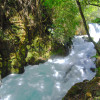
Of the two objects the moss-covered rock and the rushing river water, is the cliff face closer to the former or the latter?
the moss-covered rock

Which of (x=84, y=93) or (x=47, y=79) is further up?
(x=84, y=93)

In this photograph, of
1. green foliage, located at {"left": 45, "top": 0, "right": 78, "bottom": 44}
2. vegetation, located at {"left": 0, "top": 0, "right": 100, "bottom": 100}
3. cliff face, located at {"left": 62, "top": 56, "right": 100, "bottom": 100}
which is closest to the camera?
cliff face, located at {"left": 62, "top": 56, "right": 100, "bottom": 100}

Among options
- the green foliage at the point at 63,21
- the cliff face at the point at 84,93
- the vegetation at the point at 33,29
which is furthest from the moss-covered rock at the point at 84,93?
the green foliage at the point at 63,21

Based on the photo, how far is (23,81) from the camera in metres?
4.46

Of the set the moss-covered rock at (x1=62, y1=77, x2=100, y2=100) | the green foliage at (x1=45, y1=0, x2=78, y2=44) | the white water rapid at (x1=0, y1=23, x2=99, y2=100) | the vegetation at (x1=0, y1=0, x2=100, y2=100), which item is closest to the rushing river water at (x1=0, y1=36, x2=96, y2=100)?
the white water rapid at (x1=0, y1=23, x2=99, y2=100)

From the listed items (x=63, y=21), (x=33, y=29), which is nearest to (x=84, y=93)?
(x=63, y=21)

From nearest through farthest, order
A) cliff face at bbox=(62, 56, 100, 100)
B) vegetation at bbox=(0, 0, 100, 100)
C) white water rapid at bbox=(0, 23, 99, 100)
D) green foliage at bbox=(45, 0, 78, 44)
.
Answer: cliff face at bbox=(62, 56, 100, 100)
white water rapid at bbox=(0, 23, 99, 100)
vegetation at bbox=(0, 0, 100, 100)
green foliage at bbox=(45, 0, 78, 44)

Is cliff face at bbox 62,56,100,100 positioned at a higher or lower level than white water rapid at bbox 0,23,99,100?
higher

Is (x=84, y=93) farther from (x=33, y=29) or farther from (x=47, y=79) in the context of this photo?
(x=33, y=29)

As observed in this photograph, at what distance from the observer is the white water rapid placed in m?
3.69

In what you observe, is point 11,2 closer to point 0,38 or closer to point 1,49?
point 0,38

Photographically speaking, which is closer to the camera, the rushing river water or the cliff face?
the cliff face

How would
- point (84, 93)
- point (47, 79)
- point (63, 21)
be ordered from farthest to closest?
point (63, 21) → point (47, 79) → point (84, 93)

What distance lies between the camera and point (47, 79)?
4559 mm
